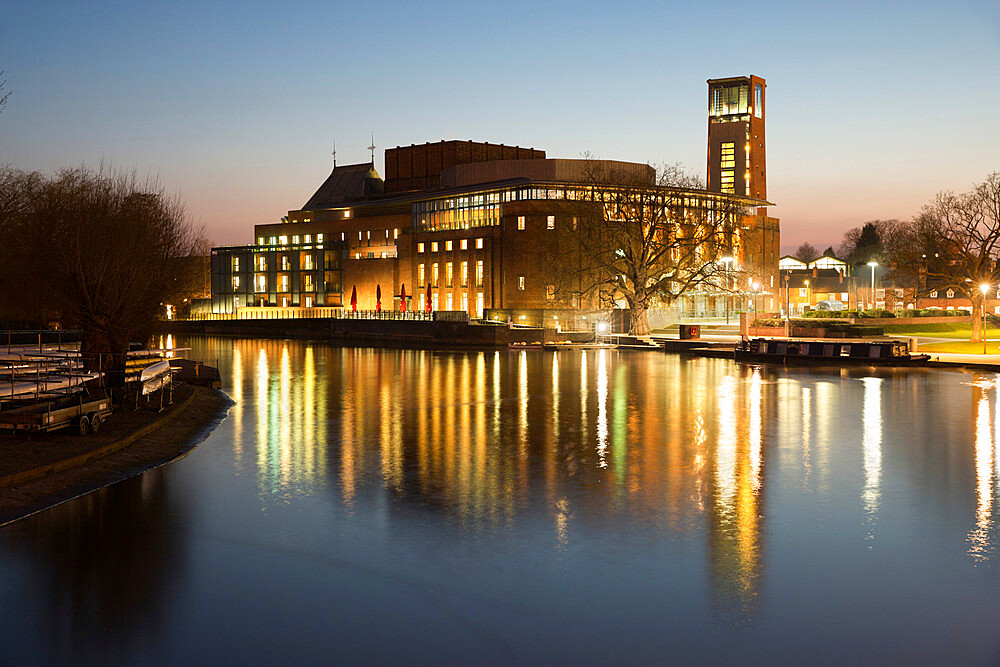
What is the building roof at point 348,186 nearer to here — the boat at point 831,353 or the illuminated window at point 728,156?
the illuminated window at point 728,156

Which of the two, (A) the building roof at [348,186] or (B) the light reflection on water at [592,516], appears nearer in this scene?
(B) the light reflection on water at [592,516]

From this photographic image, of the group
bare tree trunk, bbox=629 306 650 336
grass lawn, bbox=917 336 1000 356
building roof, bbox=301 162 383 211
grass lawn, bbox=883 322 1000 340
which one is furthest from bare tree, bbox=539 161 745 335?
building roof, bbox=301 162 383 211

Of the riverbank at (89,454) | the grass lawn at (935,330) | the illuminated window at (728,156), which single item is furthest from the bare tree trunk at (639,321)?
the illuminated window at (728,156)

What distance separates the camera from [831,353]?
42.8 metres

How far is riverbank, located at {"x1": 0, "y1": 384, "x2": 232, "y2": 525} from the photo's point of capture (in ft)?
44.6

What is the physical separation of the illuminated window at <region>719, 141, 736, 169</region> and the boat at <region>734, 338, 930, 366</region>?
10416cm

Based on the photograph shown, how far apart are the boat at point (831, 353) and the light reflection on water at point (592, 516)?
665 inches

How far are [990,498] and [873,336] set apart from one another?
46.9m

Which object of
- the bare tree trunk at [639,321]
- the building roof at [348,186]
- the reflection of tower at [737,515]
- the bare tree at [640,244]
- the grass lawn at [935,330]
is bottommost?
the reflection of tower at [737,515]

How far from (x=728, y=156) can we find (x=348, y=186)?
58848mm

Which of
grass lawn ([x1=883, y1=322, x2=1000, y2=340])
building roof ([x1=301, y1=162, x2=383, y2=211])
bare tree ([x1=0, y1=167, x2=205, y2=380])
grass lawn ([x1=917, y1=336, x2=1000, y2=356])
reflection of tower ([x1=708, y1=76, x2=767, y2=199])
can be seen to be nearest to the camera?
bare tree ([x1=0, y1=167, x2=205, y2=380])

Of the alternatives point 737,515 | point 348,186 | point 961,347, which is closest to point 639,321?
point 961,347

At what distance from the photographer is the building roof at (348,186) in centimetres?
13588

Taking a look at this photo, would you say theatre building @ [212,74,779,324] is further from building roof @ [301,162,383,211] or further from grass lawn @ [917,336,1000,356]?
grass lawn @ [917,336,1000,356]
